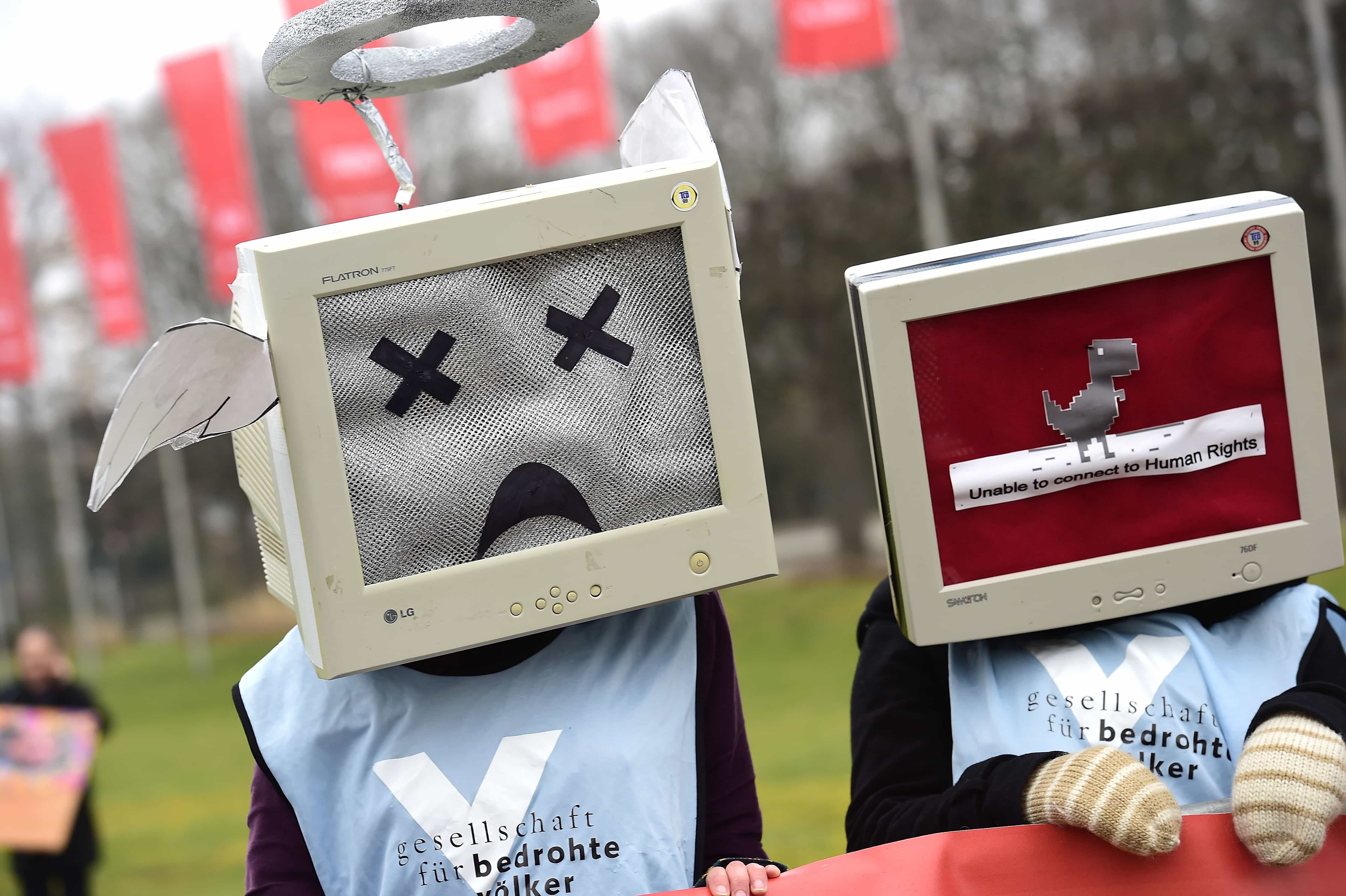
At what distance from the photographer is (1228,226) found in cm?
137

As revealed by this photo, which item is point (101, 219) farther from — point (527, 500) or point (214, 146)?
point (527, 500)

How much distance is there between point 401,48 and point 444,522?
630mm

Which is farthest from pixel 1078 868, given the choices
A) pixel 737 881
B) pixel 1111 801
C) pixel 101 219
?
pixel 101 219

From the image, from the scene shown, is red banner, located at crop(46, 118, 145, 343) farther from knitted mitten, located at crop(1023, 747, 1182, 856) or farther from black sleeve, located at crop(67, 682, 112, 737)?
knitted mitten, located at crop(1023, 747, 1182, 856)

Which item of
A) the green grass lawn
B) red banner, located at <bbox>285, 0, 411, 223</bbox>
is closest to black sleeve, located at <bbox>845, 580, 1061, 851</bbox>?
the green grass lawn

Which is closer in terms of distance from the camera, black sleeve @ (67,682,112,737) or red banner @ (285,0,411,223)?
black sleeve @ (67,682,112,737)

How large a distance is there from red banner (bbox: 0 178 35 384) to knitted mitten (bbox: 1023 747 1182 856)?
45.8 feet

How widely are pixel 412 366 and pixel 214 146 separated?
9884mm

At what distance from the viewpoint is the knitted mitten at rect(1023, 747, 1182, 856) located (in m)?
1.23

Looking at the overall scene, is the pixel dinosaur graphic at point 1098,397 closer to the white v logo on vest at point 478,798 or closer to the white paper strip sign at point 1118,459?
the white paper strip sign at point 1118,459

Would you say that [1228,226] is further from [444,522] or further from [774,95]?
[774,95]

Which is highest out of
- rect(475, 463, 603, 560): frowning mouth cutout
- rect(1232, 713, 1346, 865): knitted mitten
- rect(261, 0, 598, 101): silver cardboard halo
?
rect(261, 0, 598, 101): silver cardboard halo

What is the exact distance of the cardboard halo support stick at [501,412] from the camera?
1.31 metres

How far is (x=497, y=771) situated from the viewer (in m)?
1.46
